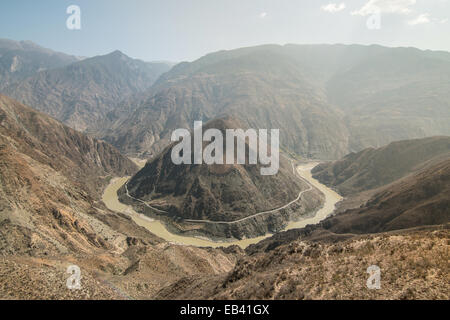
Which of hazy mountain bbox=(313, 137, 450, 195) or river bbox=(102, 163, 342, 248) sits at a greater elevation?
hazy mountain bbox=(313, 137, 450, 195)

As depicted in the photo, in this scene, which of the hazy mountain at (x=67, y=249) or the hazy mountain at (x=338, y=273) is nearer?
the hazy mountain at (x=338, y=273)

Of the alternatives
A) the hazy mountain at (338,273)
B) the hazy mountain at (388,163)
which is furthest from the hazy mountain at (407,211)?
the hazy mountain at (388,163)

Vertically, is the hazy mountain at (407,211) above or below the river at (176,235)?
above

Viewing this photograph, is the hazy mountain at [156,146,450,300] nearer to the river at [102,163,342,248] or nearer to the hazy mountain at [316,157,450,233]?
the hazy mountain at [316,157,450,233]

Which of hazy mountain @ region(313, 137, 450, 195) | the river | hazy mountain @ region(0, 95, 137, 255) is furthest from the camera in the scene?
hazy mountain @ region(313, 137, 450, 195)

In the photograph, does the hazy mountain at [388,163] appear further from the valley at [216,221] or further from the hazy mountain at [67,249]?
the hazy mountain at [67,249]

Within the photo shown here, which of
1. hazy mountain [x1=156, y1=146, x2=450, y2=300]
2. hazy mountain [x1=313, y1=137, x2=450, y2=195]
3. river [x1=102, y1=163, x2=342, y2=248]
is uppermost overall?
hazy mountain [x1=156, y1=146, x2=450, y2=300]

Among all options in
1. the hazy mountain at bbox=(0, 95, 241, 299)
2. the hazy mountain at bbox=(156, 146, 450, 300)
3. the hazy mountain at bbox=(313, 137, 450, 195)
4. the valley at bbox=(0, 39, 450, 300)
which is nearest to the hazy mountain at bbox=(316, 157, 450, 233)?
the valley at bbox=(0, 39, 450, 300)
